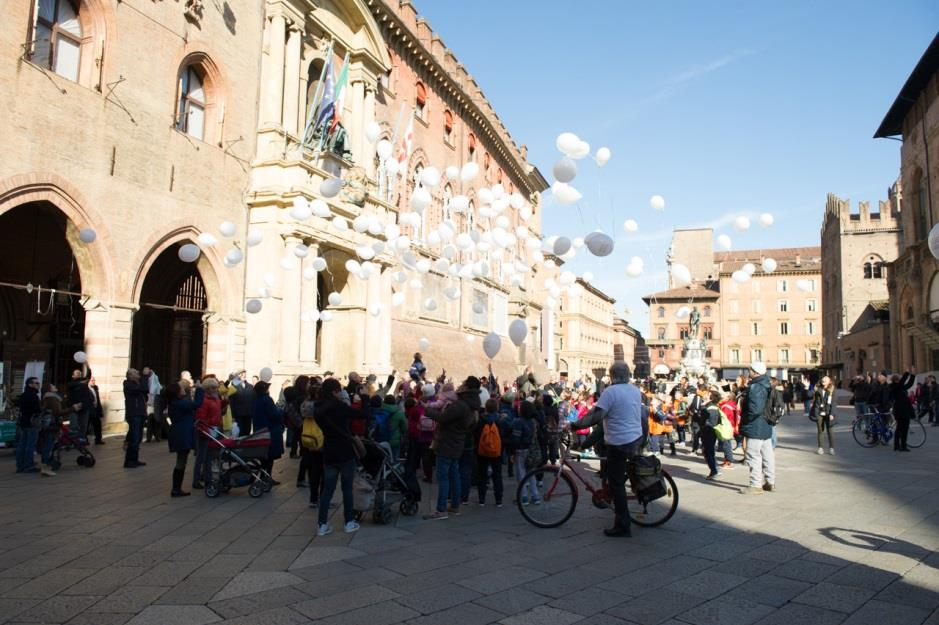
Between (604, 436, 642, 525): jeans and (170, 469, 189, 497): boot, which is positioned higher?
(604, 436, 642, 525): jeans

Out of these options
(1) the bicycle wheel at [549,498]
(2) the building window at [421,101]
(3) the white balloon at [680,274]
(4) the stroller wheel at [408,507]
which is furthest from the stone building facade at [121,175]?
(3) the white balloon at [680,274]

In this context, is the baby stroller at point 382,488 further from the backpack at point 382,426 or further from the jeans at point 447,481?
the backpack at point 382,426

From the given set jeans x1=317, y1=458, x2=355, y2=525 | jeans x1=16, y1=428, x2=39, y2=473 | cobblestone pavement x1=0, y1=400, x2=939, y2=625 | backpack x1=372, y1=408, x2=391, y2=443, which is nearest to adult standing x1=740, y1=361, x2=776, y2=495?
cobblestone pavement x1=0, y1=400, x2=939, y2=625

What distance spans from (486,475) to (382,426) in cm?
161

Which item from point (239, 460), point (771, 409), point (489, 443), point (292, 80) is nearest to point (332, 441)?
point (489, 443)

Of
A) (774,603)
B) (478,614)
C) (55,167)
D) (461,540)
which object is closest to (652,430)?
(461,540)

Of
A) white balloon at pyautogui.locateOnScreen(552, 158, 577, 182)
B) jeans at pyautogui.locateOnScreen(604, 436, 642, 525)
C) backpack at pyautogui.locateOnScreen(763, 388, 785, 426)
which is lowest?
jeans at pyautogui.locateOnScreen(604, 436, 642, 525)

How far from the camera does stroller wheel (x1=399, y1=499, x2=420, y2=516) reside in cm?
762

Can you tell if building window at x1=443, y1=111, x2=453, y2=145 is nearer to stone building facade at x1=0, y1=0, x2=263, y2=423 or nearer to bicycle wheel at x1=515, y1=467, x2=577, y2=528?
stone building facade at x1=0, y1=0, x2=263, y2=423

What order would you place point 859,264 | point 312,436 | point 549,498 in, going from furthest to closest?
point 859,264
point 312,436
point 549,498

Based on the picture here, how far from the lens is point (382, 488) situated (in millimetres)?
7203

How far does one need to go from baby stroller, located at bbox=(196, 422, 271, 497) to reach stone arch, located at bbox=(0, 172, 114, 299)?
23.8ft

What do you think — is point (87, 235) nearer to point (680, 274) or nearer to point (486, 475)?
point (486, 475)

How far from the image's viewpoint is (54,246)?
1758 centimetres
